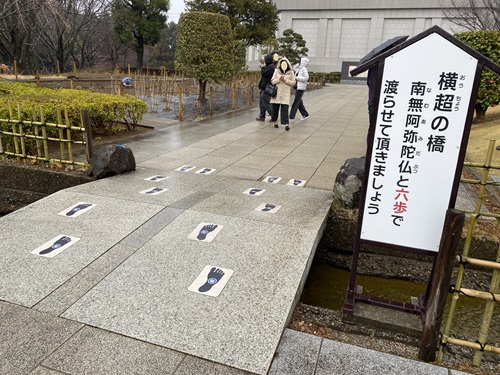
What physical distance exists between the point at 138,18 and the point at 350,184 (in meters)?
32.5

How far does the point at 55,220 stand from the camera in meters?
4.03

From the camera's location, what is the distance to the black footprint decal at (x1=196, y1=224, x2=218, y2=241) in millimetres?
3712

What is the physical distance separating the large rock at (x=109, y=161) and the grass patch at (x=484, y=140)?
5.90 m

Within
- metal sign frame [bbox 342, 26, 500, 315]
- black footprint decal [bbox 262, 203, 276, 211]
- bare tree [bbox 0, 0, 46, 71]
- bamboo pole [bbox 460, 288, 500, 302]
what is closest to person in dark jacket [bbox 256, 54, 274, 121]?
black footprint decal [bbox 262, 203, 276, 211]

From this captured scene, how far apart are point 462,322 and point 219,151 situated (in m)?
5.15

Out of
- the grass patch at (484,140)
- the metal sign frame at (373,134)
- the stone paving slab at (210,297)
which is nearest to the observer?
the metal sign frame at (373,134)

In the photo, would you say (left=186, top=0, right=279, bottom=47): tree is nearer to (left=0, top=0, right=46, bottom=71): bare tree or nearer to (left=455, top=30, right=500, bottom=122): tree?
(left=0, top=0, right=46, bottom=71): bare tree

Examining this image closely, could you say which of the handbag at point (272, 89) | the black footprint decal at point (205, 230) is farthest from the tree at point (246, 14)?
the black footprint decal at point (205, 230)

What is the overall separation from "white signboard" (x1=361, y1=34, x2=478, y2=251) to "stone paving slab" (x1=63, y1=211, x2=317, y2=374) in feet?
2.91

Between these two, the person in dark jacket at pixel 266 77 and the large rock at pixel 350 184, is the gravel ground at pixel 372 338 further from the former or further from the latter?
the person in dark jacket at pixel 266 77

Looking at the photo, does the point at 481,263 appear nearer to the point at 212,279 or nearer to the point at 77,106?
the point at 212,279

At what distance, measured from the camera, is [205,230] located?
385 centimetres

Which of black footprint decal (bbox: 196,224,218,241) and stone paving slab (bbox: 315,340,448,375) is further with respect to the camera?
black footprint decal (bbox: 196,224,218,241)

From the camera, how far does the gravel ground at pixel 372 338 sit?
8.28ft
